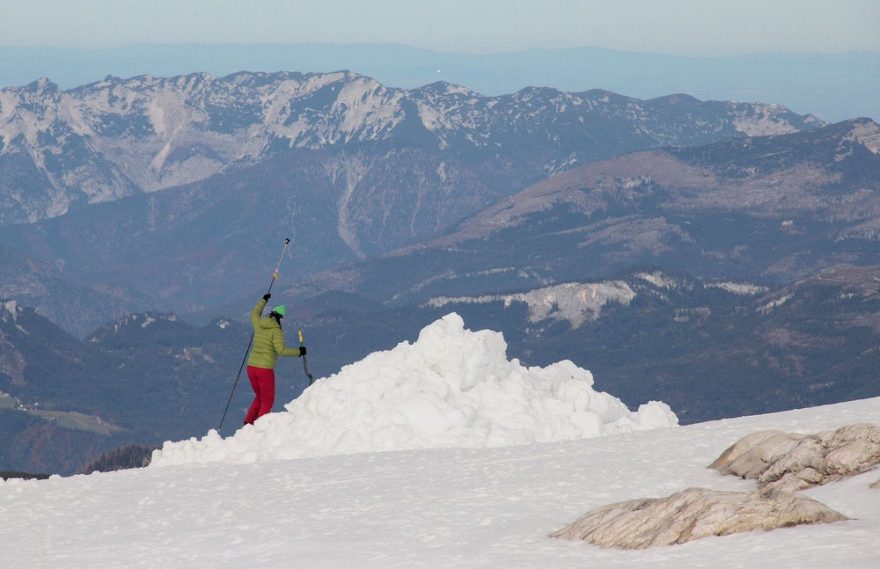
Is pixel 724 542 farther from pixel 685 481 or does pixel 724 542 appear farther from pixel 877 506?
pixel 685 481

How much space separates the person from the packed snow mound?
1.66 metres

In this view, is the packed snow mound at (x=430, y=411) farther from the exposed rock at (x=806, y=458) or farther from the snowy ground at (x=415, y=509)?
the exposed rock at (x=806, y=458)

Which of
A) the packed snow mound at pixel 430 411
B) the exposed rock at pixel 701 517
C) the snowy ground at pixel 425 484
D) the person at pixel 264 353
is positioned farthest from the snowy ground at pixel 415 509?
the person at pixel 264 353

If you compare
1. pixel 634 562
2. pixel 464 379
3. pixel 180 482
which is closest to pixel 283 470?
pixel 180 482

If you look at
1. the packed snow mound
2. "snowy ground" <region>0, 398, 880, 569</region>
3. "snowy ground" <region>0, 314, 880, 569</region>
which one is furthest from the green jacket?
"snowy ground" <region>0, 398, 880, 569</region>

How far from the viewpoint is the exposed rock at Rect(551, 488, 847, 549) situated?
2739 centimetres

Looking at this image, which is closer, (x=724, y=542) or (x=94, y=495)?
(x=724, y=542)

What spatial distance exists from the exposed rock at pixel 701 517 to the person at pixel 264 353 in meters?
19.9

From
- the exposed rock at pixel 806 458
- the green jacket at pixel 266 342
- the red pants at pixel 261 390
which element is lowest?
the red pants at pixel 261 390

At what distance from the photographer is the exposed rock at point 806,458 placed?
31984 millimetres

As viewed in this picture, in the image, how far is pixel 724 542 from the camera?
88.6 ft

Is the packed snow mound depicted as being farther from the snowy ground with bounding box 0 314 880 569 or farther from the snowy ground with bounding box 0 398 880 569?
the snowy ground with bounding box 0 398 880 569

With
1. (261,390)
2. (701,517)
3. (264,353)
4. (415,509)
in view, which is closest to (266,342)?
(264,353)

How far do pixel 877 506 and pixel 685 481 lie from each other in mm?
5981
